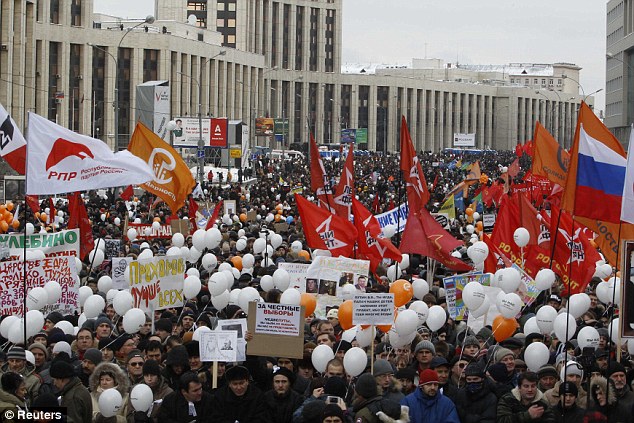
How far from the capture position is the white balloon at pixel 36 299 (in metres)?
12.2

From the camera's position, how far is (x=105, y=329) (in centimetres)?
1159

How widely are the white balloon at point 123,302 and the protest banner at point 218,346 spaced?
9.44 ft

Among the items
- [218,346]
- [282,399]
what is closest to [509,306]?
[282,399]

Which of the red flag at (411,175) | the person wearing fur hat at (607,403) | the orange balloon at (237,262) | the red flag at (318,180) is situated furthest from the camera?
the red flag at (318,180)

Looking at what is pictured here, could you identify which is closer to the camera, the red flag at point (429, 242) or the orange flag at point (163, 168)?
the red flag at point (429, 242)

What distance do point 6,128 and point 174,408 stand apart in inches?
245

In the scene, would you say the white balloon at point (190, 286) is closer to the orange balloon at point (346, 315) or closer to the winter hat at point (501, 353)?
the orange balloon at point (346, 315)

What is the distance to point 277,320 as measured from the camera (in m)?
10.0

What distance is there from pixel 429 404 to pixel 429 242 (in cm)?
707

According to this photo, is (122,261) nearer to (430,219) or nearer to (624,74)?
(430,219)

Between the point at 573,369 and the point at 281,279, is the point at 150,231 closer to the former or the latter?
the point at 281,279

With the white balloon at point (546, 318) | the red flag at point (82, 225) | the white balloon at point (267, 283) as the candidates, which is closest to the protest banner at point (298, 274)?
the white balloon at point (267, 283)

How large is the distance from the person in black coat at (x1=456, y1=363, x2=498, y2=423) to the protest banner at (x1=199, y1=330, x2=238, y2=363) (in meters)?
1.59

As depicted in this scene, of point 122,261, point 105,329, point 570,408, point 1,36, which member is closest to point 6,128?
point 122,261
